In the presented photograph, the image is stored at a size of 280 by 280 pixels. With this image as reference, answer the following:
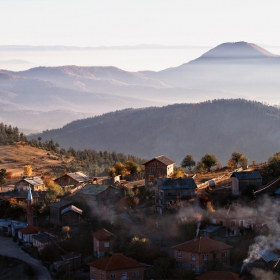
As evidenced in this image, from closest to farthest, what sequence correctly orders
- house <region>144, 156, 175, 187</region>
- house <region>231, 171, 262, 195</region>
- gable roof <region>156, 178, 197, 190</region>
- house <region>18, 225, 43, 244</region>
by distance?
1. house <region>18, 225, 43, 244</region>
2. house <region>231, 171, 262, 195</region>
3. gable roof <region>156, 178, 197, 190</region>
4. house <region>144, 156, 175, 187</region>

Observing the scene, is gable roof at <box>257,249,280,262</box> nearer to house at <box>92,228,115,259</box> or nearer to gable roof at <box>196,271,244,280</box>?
gable roof at <box>196,271,244,280</box>

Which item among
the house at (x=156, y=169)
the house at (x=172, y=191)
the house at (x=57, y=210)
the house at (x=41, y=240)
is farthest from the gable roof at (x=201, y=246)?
the house at (x=156, y=169)

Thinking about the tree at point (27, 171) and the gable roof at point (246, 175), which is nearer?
the gable roof at point (246, 175)

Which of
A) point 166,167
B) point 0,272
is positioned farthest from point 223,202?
point 0,272

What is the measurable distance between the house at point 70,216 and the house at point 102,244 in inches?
339

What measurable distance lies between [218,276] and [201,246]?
164 inches

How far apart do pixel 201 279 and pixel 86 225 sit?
58.5 ft

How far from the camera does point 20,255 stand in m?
56.0

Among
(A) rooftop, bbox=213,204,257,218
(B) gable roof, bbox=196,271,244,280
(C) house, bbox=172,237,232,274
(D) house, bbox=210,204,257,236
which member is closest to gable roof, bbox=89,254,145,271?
(C) house, bbox=172,237,232,274

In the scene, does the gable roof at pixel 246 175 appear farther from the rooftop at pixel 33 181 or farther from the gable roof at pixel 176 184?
the rooftop at pixel 33 181

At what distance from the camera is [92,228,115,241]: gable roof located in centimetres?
5222

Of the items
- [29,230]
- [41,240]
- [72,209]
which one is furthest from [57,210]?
[41,240]

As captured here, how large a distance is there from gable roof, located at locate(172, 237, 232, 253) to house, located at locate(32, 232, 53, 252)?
11911 millimetres

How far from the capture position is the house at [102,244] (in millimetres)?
51812
